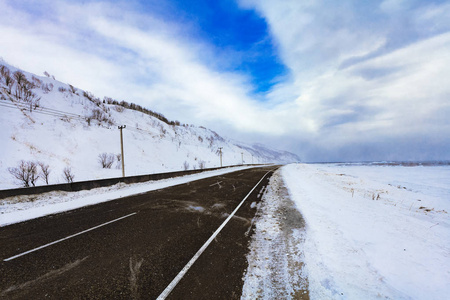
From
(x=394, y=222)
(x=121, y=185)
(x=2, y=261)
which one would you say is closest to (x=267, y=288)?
(x=2, y=261)

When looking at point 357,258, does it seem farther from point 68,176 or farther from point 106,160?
point 106,160

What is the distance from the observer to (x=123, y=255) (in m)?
4.08

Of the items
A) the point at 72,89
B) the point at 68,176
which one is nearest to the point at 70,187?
the point at 68,176

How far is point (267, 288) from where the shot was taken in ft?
9.99

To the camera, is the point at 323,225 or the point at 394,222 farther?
the point at 394,222

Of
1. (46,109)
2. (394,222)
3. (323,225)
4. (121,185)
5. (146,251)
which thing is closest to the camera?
(146,251)

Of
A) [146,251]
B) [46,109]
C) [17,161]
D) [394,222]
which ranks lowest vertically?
[394,222]

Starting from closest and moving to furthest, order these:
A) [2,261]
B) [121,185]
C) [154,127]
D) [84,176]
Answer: [2,261] < [121,185] < [84,176] < [154,127]

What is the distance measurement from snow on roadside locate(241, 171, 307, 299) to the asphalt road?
0.24 m

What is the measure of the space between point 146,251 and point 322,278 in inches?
138

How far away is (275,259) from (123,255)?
319cm

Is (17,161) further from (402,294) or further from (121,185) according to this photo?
(402,294)

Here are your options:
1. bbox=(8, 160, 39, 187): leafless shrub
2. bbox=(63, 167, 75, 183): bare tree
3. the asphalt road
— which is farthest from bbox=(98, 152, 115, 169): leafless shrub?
the asphalt road

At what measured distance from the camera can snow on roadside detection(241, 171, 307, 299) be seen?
118 inches
